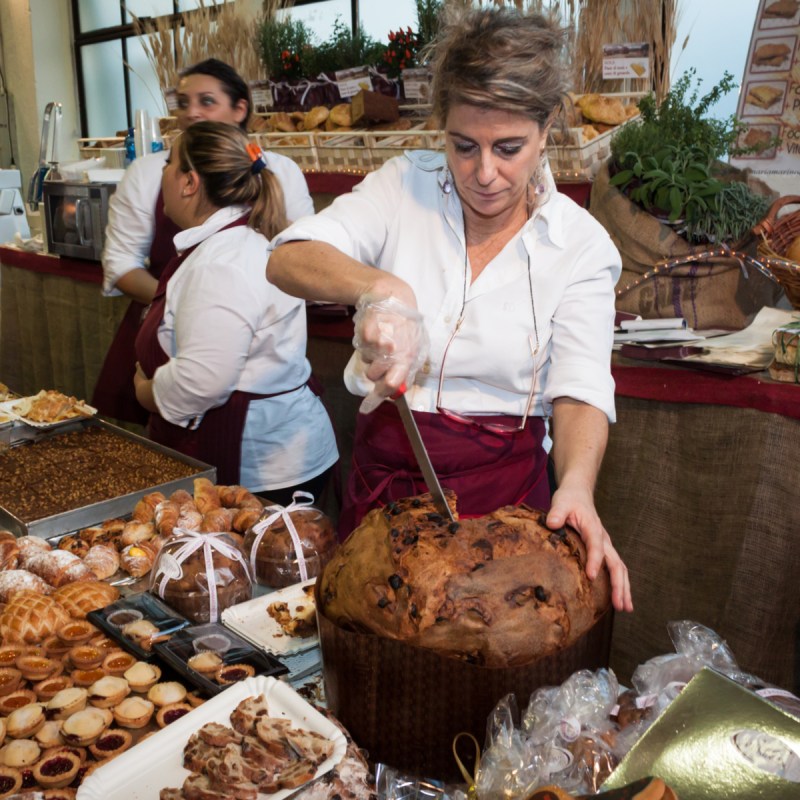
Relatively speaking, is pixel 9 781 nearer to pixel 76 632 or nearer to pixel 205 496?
pixel 76 632

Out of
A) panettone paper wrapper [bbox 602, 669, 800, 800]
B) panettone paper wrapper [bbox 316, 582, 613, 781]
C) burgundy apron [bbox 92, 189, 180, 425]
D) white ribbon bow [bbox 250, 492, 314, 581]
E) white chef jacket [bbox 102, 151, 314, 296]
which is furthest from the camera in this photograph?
white chef jacket [bbox 102, 151, 314, 296]

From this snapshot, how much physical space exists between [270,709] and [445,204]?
3.33ft

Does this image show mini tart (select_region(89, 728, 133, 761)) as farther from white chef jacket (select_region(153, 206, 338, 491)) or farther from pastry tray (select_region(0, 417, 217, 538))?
white chef jacket (select_region(153, 206, 338, 491))

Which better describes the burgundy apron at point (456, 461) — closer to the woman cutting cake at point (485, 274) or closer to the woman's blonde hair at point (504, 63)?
the woman cutting cake at point (485, 274)

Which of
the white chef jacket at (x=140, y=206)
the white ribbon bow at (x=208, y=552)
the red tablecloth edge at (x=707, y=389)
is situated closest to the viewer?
the white ribbon bow at (x=208, y=552)

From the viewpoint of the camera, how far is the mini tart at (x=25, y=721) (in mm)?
1084

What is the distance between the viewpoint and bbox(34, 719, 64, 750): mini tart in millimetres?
1071

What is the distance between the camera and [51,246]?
4613 mm

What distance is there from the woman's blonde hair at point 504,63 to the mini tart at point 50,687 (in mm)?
1097

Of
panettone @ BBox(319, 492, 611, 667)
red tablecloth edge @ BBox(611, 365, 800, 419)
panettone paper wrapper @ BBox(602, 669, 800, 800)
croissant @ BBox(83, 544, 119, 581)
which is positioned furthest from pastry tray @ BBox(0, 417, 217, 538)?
panettone paper wrapper @ BBox(602, 669, 800, 800)

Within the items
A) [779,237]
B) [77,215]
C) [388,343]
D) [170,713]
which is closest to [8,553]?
[170,713]

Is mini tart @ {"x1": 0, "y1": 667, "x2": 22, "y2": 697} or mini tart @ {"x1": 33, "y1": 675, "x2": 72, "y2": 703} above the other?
mini tart @ {"x1": 0, "y1": 667, "x2": 22, "y2": 697}

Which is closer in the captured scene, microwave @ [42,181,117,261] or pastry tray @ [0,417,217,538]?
pastry tray @ [0,417,217,538]

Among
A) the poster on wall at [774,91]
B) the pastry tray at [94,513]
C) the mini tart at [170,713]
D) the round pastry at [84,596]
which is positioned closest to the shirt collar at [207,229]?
the pastry tray at [94,513]
